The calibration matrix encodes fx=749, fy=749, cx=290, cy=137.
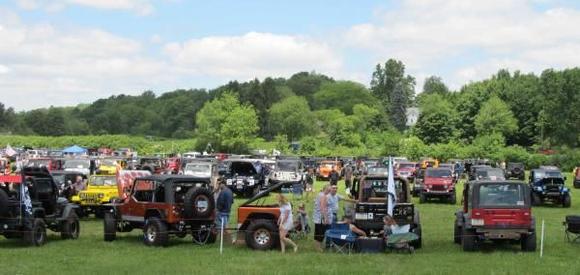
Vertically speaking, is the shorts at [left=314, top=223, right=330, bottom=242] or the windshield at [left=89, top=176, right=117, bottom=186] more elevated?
the windshield at [left=89, top=176, right=117, bottom=186]

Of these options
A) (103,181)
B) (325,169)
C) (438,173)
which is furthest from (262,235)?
(325,169)

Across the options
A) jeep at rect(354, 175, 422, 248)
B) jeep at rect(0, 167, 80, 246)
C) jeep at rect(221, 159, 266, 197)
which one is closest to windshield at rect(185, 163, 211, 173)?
jeep at rect(221, 159, 266, 197)

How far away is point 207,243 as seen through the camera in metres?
18.8

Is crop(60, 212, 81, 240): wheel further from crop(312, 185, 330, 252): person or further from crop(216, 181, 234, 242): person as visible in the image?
crop(312, 185, 330, 252): person

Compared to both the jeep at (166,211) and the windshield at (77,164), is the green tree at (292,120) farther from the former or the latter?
the jeep at (166,211)

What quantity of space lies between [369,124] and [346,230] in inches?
5109

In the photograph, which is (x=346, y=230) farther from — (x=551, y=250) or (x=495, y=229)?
(x=551, y=250)

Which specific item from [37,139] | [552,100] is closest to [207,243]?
[552,100]

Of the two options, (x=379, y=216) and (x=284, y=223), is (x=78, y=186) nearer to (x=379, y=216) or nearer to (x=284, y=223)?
(x=284, y=223)

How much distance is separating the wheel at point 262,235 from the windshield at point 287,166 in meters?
25.8

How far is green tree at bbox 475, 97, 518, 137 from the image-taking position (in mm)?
106875

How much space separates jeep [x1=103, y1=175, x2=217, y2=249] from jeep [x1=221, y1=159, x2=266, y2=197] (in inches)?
613

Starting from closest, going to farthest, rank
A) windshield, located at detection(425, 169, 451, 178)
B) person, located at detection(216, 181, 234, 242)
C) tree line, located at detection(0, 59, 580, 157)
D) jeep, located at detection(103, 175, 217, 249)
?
jeep, located at detection(103, 175, 217, 249) → person, located at detection(216, 181, 234, 242) → windshield, located at detection(425, 169, 451, 178) → tree line, located at detection(0, 59, 580, 157)

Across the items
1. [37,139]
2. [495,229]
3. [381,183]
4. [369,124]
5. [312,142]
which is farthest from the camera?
[369,124]
